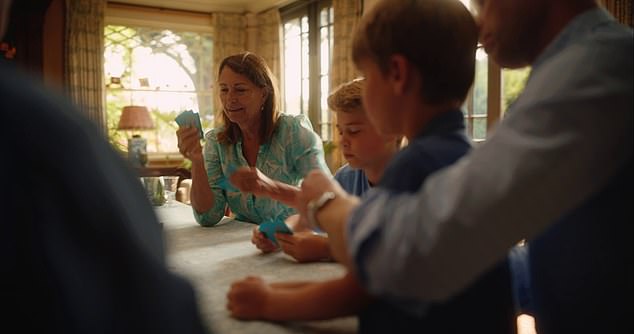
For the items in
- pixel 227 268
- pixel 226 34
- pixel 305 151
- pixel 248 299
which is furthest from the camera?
pixel 226 34

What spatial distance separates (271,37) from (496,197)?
6.09 meters

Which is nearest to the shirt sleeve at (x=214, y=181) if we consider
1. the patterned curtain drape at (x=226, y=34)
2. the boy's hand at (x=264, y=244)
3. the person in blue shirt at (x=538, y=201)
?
the boy's hand at (x=264, y=244)

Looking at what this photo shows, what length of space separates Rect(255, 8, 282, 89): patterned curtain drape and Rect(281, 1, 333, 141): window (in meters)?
0.11

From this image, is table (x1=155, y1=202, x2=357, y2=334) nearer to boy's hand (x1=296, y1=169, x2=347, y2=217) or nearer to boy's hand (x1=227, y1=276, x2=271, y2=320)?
boy's hand (x1=227, y1=276, x2=271, y2=320)

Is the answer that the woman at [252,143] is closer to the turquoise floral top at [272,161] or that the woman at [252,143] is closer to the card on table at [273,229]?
the turquoise floral top at [272,161]

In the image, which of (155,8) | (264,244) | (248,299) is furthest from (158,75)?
(248,299)

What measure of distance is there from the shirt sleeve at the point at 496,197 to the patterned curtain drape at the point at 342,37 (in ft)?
14.1

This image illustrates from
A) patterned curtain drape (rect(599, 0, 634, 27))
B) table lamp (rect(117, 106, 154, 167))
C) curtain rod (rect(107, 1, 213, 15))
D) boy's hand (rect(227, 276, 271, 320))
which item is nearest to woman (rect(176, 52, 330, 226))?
boy's hand (rect(227, 276, 271, 320))

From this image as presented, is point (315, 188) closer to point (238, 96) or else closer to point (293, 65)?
point (238, 96)

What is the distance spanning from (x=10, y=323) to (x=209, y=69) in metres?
6.67

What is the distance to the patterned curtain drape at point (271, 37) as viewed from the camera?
6.18 metres

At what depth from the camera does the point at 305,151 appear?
73.5 inches

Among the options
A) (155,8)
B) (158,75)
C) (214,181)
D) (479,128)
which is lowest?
(214,181)

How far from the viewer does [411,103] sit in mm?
696
